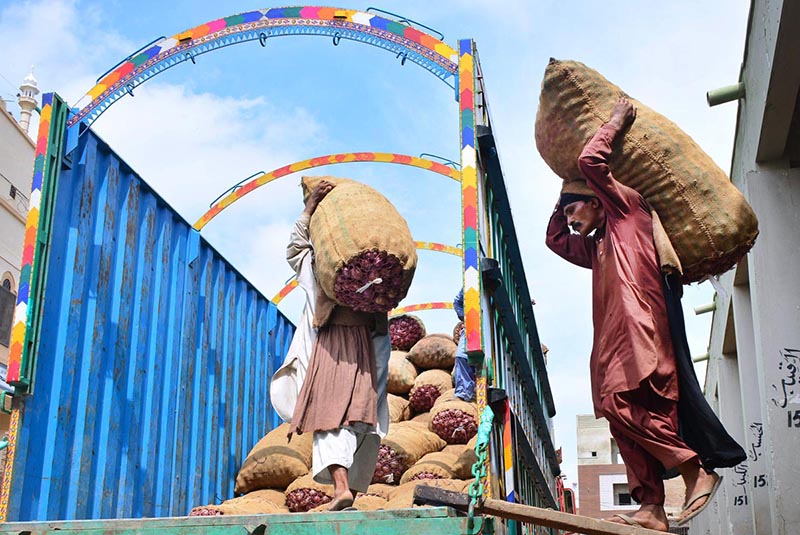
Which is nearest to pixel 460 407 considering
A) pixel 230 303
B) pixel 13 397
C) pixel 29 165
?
pixel 230 303

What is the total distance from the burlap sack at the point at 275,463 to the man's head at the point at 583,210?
7.39ft

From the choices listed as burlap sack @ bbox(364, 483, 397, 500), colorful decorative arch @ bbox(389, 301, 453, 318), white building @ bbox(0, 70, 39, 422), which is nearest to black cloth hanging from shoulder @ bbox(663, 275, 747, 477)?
burlap sack @ bbox(364, 483, 397, 500)

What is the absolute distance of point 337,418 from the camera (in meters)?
3.70

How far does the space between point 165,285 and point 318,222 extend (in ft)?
4.62

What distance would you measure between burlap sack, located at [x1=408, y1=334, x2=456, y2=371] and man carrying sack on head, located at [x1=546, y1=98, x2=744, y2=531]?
3.71m

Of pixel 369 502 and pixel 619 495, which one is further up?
pixel 369 502

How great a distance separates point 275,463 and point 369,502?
37.2 inches

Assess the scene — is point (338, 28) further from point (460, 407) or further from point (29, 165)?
point (29, 165)

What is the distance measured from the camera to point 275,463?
498 centimetres

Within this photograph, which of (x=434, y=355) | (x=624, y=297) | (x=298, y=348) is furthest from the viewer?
(x=434, y=355)

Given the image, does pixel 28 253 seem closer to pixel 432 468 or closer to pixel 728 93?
pixel 432 468

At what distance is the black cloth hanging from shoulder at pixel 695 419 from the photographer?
2.90 metres

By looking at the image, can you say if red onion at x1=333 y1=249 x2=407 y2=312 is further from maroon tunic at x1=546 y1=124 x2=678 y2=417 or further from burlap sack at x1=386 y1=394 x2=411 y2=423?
burlap sack at x1=386 y1=394 x2=411 y2=423

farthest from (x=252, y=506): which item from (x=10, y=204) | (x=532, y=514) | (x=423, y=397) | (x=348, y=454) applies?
(x=10, y=204)
